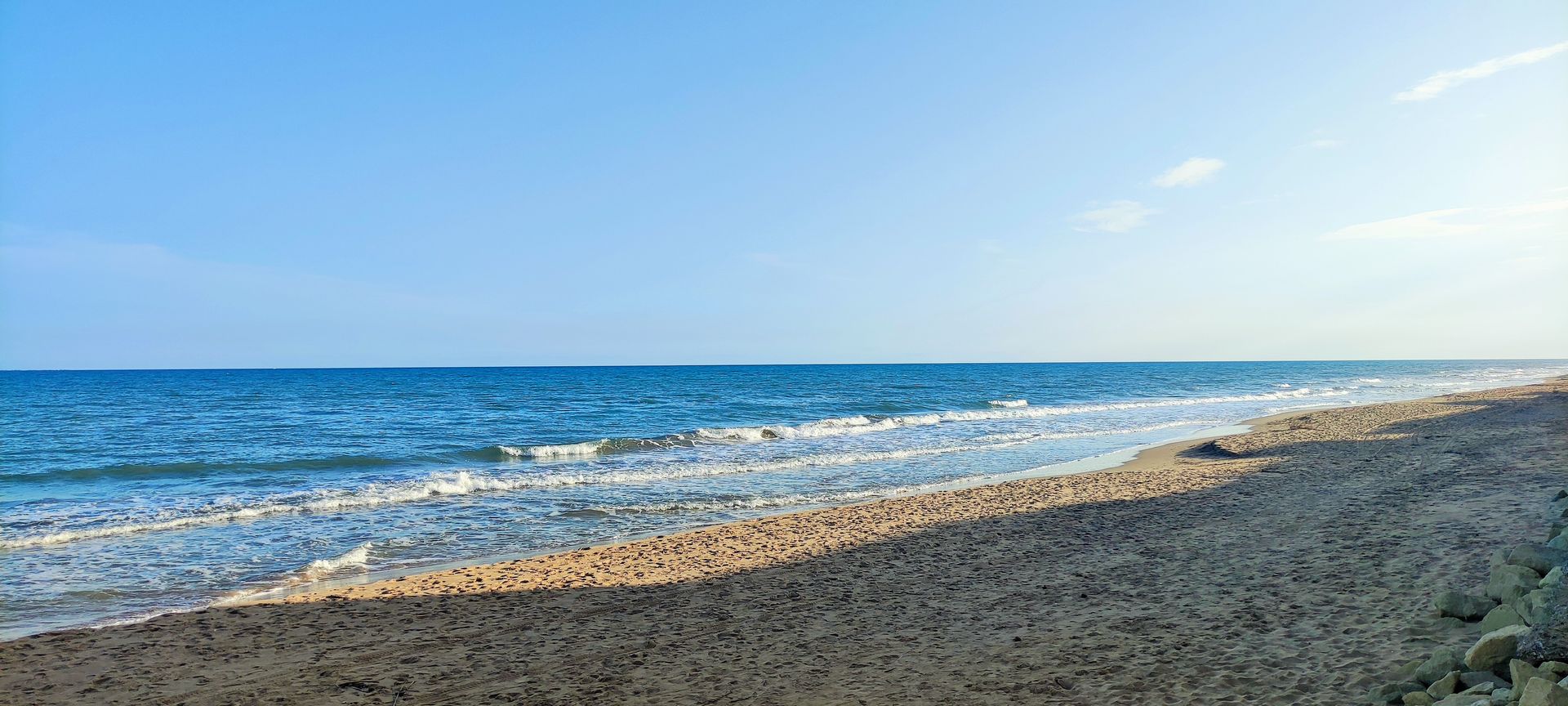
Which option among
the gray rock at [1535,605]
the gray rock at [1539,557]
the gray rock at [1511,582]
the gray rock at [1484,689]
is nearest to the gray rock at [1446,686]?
the gray rock at [1484,689]

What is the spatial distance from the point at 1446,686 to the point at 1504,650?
1.26 feet

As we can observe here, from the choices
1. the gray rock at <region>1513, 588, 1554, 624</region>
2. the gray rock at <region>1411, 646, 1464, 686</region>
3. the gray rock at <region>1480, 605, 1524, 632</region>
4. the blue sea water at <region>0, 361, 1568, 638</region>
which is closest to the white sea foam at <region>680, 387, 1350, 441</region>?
the blue sea water at <region>0, 361, 1568, 638</region>

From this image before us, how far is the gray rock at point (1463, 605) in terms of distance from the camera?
5.76 metres

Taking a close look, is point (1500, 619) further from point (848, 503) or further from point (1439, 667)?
point (848, 503)

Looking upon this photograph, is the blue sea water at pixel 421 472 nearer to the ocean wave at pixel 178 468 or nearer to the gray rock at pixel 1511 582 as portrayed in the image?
the ocean wave at pixel 178 468

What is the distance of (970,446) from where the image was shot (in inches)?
981

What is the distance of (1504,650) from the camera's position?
14.2 feet

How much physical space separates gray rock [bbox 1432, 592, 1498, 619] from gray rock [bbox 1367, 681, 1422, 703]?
1.59 m

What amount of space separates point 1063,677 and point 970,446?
1963cm

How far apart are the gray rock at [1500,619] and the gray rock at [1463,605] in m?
0.58

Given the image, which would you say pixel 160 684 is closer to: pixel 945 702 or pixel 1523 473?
pixel 945 702

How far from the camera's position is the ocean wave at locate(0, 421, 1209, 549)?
1292cm

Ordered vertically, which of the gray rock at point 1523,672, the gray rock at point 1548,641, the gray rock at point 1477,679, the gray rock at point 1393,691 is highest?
the gray rock at point 1548,641

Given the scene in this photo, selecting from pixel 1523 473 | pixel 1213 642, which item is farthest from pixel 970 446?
pixel 1213 642
